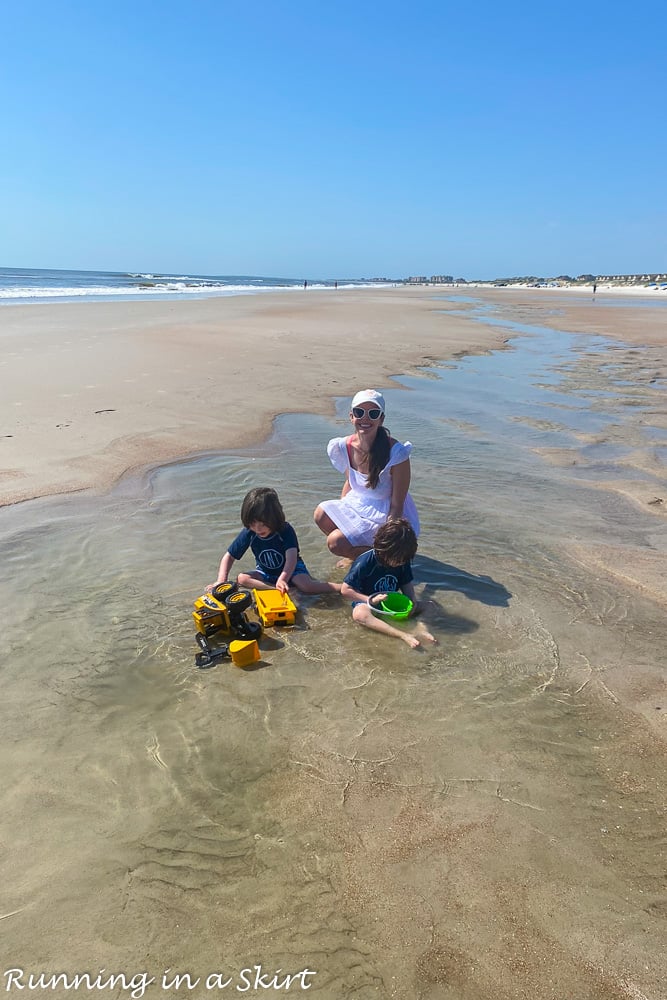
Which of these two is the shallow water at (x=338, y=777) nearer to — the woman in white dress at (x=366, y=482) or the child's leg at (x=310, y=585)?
the child's leg at (x=310, y=585)

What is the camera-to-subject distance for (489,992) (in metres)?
1.95

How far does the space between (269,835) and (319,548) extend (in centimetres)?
302

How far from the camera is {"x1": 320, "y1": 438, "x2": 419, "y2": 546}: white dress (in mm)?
4836

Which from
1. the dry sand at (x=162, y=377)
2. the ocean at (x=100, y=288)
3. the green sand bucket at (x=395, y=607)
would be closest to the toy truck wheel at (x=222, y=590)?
the green sand bucket at (x=395, y=607)

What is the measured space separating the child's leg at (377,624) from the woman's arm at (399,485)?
914 mm

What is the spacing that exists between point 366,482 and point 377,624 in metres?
1.29

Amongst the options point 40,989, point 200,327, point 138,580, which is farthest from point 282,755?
point 200,327

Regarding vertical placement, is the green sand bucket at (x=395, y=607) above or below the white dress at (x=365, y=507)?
below

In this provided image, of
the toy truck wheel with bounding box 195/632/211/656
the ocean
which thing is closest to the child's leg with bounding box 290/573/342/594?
the toy truck wheel with bounding box 195/632/211/656

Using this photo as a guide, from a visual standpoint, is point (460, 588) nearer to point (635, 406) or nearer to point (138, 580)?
point (138, 580)

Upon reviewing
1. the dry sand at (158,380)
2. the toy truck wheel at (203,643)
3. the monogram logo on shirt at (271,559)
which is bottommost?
the toy truck wheel at (203,643)

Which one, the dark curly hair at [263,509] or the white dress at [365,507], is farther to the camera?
the white dress at [365,507]

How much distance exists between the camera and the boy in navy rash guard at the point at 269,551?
14.4 feet

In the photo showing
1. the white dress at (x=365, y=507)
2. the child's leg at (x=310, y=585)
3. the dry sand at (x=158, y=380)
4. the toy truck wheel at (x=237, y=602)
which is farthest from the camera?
the dry sand at (x=158, y=380)
